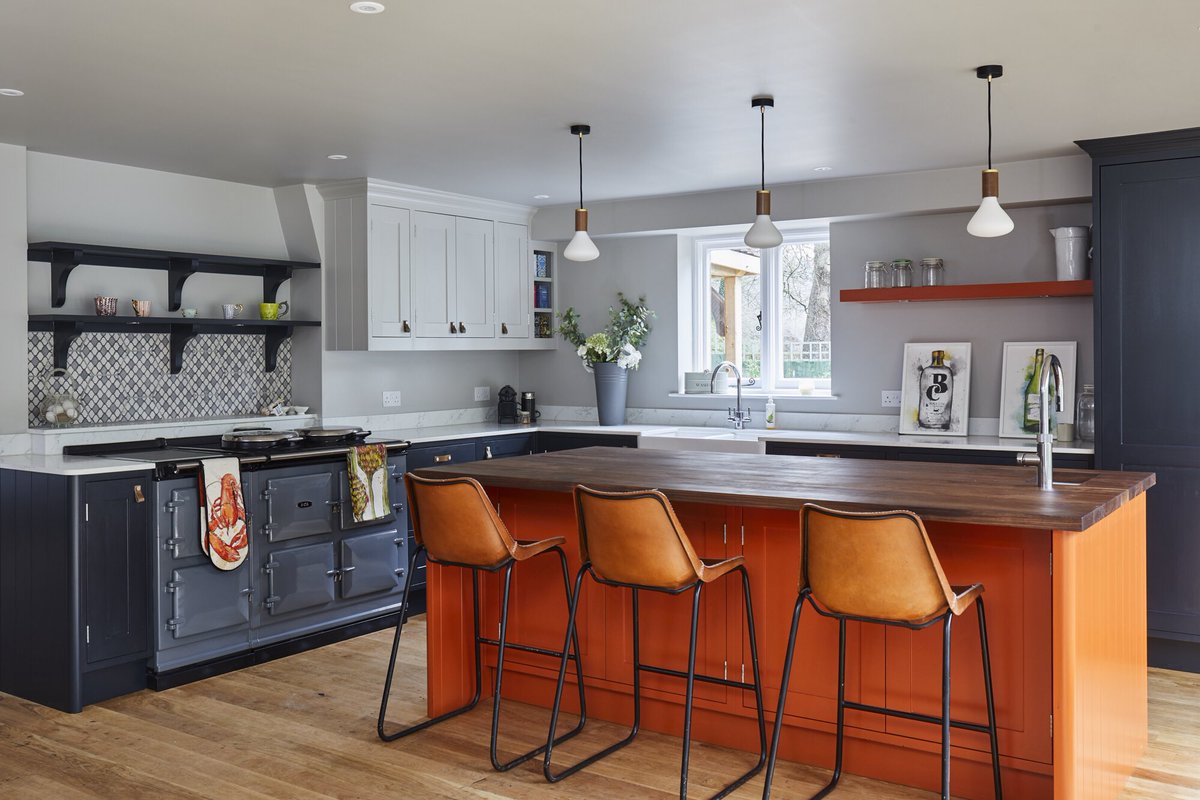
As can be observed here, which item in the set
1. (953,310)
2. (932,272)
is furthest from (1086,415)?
(932,272)

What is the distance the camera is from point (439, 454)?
5.81 meters

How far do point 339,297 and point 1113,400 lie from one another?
413cm

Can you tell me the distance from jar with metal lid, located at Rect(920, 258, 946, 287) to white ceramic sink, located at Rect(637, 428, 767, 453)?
127cm

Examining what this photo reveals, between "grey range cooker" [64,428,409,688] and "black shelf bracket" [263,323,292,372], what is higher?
"black shelf bracket" [263,323,292,372]

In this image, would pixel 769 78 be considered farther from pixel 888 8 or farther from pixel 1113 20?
pixel 1113 20

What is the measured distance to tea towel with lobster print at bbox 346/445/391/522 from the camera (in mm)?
5035

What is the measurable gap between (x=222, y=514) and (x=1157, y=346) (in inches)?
169

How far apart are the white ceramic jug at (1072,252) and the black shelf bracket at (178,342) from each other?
4555 mm

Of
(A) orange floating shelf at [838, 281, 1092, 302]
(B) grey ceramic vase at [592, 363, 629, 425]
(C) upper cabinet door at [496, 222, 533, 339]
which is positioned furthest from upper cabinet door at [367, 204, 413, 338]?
(A) orange floating shelf at [838, 281, 1092, 302]

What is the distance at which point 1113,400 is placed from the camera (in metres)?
4.70

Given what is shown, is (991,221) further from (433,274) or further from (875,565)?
(433,274)

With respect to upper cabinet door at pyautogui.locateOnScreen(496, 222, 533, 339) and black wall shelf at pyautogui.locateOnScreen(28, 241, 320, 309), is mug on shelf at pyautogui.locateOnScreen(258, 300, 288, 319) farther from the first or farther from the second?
upper cabinet door at pyautogui.locateOnScreen(496, 222, 533, 339)

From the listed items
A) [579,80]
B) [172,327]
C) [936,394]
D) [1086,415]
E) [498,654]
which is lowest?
[498,654]

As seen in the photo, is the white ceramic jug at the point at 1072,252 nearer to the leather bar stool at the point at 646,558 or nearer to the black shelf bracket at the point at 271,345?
the leather bar stool at the point at 646,558
